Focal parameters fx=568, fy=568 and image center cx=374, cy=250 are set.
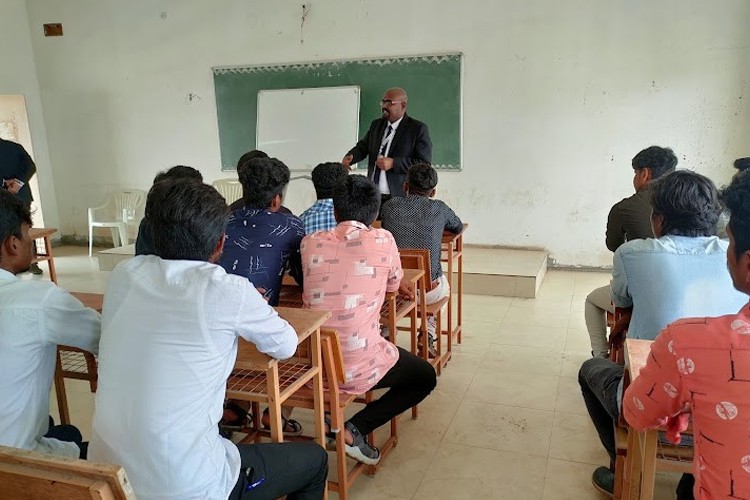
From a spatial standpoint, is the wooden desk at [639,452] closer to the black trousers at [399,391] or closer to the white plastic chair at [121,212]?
the black trousers at [399,391]

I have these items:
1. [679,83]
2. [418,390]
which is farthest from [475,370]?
[679,83]

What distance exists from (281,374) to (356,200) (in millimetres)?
716

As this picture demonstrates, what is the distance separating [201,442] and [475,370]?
89.4 inches

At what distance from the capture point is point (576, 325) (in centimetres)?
403

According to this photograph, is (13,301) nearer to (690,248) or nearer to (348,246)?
(348,246)

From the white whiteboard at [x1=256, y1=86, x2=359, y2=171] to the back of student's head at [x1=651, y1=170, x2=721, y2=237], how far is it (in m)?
4.46

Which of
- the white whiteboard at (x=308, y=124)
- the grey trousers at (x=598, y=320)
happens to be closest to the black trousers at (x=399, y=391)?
the grey trousers at (x=598, y=320)

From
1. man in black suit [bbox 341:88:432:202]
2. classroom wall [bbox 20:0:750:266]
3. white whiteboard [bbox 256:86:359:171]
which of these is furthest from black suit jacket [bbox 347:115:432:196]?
white whiteboard [bbox 256:86:359:171]

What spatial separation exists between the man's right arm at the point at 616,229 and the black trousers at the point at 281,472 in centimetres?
189

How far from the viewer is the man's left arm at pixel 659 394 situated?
1.10 meters

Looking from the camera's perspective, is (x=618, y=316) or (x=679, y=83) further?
(x=679, y=83)

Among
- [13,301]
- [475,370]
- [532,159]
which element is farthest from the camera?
[532,159]

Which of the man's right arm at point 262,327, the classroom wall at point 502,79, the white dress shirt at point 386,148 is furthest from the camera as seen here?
the classroom wall at point 502,79

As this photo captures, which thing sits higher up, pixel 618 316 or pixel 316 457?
pixel 618 316
